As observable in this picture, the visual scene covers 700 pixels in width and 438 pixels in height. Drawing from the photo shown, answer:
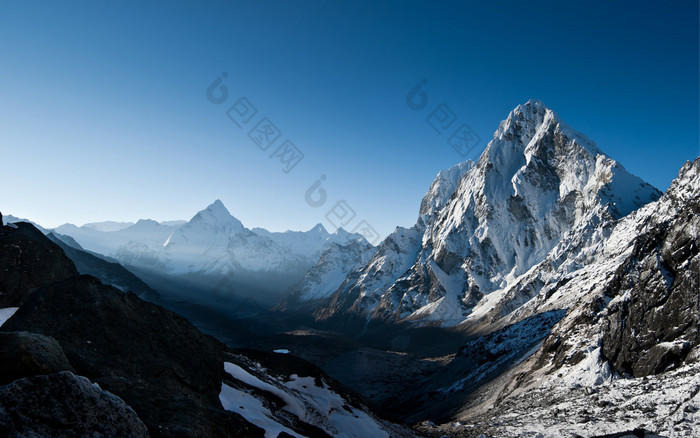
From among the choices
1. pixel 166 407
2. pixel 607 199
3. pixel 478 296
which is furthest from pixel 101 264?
pixel 607 199

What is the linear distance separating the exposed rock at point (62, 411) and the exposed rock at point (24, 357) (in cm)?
283

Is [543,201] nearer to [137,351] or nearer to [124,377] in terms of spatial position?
[137,351]

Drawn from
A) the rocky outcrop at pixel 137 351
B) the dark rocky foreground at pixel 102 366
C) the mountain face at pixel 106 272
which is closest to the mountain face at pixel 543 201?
the mountain face at pixel 106 272

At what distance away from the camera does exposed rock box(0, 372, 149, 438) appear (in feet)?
24.6

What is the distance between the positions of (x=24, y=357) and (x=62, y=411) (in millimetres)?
3522

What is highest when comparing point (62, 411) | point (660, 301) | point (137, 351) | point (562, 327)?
point (660, 301)

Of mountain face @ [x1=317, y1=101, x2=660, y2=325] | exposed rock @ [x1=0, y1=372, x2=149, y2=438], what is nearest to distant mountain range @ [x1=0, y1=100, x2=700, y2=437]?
mountain face @ [x1=317, y1=101, x2=660, y2=325]

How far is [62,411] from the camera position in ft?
26.4

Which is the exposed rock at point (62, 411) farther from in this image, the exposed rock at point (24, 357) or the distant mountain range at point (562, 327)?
the distant mountain range at point (562, 327)

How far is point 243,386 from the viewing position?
2586 cm

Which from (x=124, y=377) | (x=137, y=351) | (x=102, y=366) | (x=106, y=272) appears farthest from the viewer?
(x=106, y=272)

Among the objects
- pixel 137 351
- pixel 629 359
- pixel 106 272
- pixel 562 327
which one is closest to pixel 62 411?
pixel 137 351

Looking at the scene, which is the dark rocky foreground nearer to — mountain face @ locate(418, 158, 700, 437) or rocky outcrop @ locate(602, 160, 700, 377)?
mountain face @ locate(418, 158, 700, 437)

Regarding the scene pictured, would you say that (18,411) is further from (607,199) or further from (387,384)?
(607,199)
